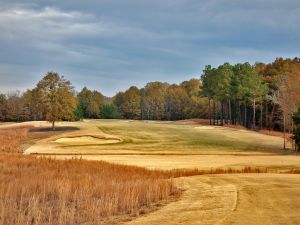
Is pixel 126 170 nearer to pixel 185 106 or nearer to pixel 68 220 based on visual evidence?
pixel 68 220

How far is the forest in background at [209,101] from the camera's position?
78.6 meters

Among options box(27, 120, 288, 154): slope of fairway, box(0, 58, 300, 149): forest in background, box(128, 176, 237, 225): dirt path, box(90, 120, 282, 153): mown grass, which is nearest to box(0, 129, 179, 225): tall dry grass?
box(128, 176, 237, 225): dirt path

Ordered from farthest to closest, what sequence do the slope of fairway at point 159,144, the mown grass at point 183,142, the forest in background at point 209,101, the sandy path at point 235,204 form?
the forest in background at point 209,101
the mown grass at point 183,142
the slope of fairway at point 159,144
the sandy path at point 235,204

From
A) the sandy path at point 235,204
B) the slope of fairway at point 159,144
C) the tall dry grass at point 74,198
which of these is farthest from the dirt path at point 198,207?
the slope of fairway at point 159,144

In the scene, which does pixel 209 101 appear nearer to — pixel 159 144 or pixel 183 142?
pixel 183 142

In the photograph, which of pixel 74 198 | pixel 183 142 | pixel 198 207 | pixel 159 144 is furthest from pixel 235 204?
pixel 183 142

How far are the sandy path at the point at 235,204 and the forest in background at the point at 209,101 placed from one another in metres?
34.5

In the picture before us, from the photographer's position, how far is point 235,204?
16.0 m

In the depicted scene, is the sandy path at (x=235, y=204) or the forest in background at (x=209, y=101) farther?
the forest in background at (x=209, y=101)

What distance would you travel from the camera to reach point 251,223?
13.2 metres

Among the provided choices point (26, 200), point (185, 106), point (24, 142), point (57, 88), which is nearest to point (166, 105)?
point (185, 106)

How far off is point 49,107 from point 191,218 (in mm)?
66978

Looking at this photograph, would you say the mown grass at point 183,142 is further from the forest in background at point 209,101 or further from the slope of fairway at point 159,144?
the forest in background at point 209,101

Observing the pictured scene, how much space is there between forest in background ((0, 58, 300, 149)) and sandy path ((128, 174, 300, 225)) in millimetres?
34520
